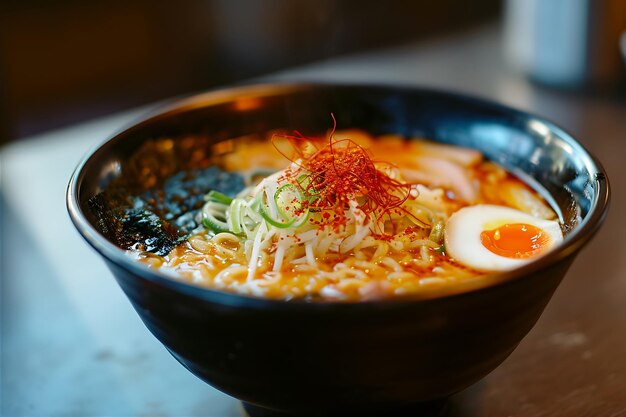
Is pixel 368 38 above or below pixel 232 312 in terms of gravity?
below

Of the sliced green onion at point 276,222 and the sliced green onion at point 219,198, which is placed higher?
the sliced green onion at point 276,222

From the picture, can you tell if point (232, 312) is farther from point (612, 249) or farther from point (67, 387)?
point (612, 249)

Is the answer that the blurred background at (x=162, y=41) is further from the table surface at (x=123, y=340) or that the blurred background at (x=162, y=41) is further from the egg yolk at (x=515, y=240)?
the egg yolk at (x=515, y=240)

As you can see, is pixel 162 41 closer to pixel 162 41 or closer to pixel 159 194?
pixel 162 41

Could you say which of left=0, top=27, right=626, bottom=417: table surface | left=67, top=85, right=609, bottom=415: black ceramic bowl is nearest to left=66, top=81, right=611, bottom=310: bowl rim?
left=67, top=85, right=609, bottom=415: black ceramic bowl

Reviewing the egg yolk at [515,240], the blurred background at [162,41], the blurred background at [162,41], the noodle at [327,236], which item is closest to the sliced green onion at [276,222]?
the noodle at [327,236]

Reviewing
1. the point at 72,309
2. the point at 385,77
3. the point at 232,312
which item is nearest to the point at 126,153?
the point at 72,309
